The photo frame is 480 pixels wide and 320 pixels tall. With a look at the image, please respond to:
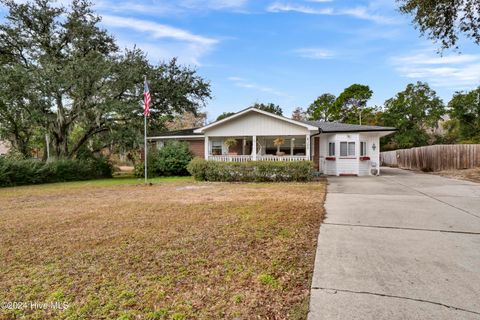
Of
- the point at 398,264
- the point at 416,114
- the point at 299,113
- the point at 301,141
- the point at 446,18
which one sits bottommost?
the point at 398,264

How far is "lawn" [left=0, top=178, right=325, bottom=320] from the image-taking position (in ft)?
7.99

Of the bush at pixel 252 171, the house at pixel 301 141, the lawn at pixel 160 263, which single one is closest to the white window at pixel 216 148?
the house at pixel 301 141

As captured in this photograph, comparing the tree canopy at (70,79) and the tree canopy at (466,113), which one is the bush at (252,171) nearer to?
the tree canopy at (70,79)

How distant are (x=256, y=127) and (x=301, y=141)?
384 centimetres

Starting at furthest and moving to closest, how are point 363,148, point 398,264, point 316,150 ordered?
point 316,150, point 363,148, point 398,264

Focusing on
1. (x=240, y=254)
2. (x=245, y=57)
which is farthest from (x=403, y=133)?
(x=240, y=254)

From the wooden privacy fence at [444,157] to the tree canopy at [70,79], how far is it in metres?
18.3

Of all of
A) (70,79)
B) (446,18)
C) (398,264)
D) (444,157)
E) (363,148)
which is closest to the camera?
(398,264)

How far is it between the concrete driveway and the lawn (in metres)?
0.26

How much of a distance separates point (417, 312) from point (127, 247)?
3.63 m

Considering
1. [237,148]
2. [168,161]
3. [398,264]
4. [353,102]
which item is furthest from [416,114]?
[398,264]

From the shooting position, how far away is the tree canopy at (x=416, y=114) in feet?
114

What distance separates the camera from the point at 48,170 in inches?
594

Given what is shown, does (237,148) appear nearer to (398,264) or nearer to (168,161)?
(168,161)
